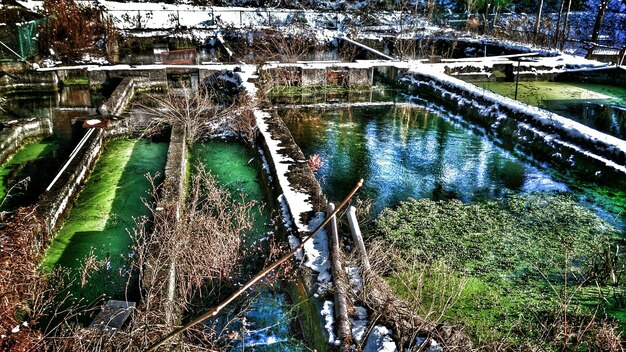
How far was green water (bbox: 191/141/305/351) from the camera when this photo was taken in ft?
14.4

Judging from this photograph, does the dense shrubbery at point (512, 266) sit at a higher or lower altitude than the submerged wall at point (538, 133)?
lower

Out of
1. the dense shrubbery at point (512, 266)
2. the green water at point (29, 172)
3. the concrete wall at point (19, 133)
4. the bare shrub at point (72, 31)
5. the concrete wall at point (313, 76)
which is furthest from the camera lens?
the bare shrub at point (72, 31)

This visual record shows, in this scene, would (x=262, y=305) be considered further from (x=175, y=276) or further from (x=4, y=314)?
(x=4, y=314)

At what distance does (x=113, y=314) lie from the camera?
12.8ft

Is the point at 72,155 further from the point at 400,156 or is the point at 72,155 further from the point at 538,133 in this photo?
the point at 538,133

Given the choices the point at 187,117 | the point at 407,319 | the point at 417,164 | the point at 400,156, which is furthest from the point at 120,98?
the point at 407,319

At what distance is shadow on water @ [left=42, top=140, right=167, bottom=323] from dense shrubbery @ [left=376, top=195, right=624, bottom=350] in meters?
2.94

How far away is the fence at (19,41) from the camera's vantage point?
561 inches

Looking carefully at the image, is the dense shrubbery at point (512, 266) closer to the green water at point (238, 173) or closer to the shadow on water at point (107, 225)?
the green water at point (238, 173)

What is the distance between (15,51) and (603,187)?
15934mm

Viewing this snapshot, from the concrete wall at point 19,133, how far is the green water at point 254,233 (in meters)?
3.20

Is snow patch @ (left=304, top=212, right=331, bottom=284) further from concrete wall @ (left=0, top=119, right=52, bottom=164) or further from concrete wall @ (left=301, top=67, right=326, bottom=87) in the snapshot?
concrete wall @ (left=301, top=67, right=326, bottom=87)

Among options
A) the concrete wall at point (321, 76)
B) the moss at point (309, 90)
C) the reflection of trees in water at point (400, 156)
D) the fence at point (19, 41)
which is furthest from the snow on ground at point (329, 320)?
the fence at point (19, 41)

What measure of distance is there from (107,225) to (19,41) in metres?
10.6
